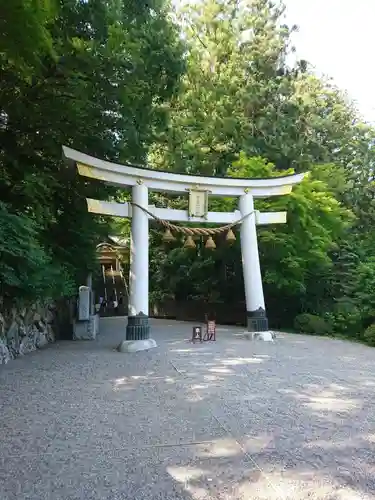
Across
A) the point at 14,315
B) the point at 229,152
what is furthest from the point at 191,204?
the point at 229,152

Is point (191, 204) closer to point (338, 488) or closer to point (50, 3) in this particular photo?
point (50, 3)

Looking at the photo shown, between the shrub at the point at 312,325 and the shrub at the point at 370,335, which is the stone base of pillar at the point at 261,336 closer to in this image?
the shrub at the point at 370,335

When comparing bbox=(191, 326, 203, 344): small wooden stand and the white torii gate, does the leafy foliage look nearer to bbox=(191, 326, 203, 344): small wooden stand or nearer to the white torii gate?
the white torii gate

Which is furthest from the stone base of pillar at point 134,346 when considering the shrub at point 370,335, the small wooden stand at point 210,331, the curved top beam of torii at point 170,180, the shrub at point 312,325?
the shrub at point 312,325

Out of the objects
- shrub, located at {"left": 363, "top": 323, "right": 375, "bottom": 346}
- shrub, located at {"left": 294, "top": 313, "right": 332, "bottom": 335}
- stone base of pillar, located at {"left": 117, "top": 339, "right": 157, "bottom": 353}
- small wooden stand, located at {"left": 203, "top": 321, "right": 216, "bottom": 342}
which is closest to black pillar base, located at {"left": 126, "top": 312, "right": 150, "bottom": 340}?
stone base of pillar, located at {"left": 117, "top": 339, "right": 157, "bottom": 353}

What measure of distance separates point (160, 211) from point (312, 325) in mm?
6379

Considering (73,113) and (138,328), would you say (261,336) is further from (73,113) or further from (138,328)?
(73,113)

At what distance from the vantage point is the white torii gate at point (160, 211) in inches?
363

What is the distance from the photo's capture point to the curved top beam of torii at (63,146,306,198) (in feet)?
29.6

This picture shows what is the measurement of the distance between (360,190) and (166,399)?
1578cm

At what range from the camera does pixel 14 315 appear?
29.7ft

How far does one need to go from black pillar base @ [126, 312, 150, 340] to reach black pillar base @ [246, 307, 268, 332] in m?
2.90

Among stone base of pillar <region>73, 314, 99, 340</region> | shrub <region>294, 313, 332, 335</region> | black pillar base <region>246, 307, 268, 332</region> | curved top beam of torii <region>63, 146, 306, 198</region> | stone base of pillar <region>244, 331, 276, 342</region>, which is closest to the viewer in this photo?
curved top beam of torii <region>63, 146, 306, 198</region>

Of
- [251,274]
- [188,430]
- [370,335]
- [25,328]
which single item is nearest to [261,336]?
[251,274]
